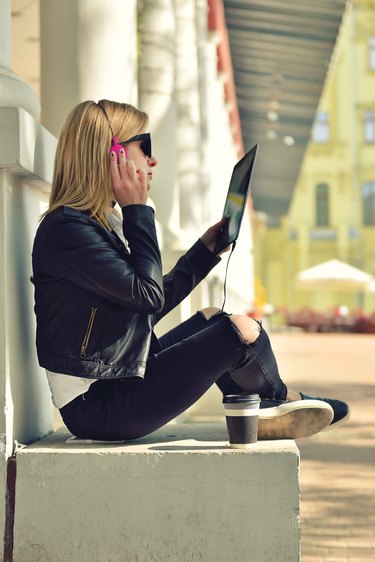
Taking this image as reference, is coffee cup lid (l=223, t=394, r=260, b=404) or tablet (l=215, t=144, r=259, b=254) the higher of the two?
tablet (l=215, t=144, r=259, b=254)

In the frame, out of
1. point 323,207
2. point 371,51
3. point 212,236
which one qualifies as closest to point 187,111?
point 212,236

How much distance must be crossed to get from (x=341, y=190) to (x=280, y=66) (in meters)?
30.1

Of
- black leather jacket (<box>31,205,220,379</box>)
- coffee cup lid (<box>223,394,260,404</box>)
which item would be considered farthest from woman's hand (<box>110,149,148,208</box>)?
coffee cup lid (<box>223,394,260,404</box>)

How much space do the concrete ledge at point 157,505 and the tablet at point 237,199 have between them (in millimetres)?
836

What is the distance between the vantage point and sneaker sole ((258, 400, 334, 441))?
3.26 meters

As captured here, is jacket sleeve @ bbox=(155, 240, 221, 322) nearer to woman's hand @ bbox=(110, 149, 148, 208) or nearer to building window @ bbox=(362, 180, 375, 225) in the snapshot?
woman's hand @ bbox=(110, 149, 148, 208)

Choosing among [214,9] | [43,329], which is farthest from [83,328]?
[214,9]

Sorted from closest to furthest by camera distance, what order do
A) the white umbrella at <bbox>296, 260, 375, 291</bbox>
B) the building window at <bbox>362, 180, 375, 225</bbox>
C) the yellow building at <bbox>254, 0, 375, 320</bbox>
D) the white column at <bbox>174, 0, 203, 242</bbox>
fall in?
1. the white column at <bbox>174, 0, 203, 242</bbox>
2. the white umbrella at <bbox>296, 260, 375, 291</bbox>
3. the yellow building at <bbox>254, 0, 375, 320</bbox>
4. the building window at <bbox>362, 180, 375, 225</bbox>

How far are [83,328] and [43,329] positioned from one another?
0.43 feet

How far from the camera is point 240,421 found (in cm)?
305

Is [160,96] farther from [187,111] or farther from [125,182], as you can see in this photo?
[125,182]

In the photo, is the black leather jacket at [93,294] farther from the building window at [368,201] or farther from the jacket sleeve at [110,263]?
the building window at [368,201]

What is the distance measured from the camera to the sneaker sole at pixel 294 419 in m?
3.26

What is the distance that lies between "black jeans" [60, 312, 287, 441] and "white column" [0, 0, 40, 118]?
86 cm
